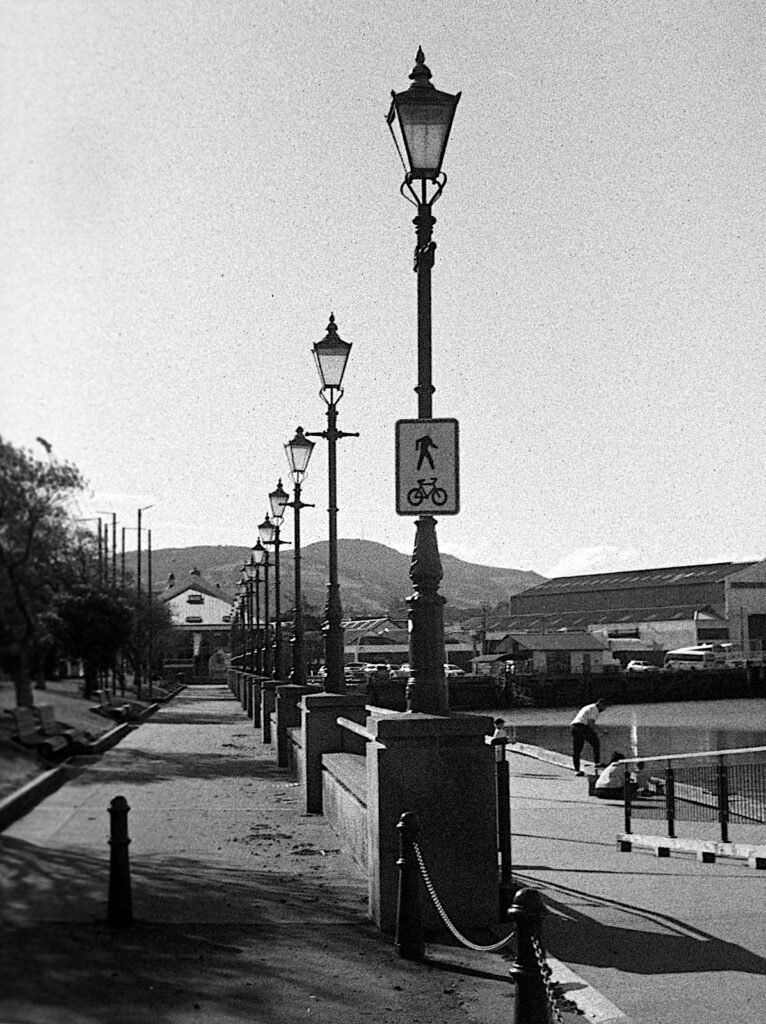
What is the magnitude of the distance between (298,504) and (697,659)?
4179 inches

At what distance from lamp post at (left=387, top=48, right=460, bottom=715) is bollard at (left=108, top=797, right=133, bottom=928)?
620 centimetres

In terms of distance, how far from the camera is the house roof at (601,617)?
133 metres

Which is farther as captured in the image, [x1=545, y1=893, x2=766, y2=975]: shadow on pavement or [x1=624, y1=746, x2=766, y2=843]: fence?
[x1=624, y1=746, x2=766, y2=843]: fence

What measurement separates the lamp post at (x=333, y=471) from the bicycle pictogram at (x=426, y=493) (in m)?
3.80

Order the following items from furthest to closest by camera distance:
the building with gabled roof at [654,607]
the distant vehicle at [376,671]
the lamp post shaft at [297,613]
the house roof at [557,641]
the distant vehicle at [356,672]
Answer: the building with gabled roof at [654,607]
the house roof at [557,641]
the distant vehicle at [376,671]
the distant vehicle at [356,672]
the lamp post shaft at [297,613]

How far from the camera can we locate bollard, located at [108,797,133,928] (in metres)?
1.93

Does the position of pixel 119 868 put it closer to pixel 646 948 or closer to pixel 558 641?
pixel 646 948

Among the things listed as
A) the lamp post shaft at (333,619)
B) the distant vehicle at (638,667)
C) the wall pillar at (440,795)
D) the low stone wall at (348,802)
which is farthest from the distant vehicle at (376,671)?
the wall pillar at (440,795)

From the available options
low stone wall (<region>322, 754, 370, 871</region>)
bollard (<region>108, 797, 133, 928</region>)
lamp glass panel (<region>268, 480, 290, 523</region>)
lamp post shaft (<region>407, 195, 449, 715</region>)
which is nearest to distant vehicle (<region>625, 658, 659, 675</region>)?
lamp glass panel (<region>268, 480, 290, 523</region>)

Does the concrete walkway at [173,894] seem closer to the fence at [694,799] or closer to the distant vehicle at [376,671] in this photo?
the fence at [694,799]

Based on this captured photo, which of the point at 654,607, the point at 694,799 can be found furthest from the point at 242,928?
the point at 654,607

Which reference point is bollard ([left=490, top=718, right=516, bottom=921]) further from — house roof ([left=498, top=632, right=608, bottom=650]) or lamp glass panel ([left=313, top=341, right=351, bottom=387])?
house roof ([left=498, top=632, right=608, bottom=650])

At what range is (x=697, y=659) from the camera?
390 ft

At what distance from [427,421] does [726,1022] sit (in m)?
3.93
